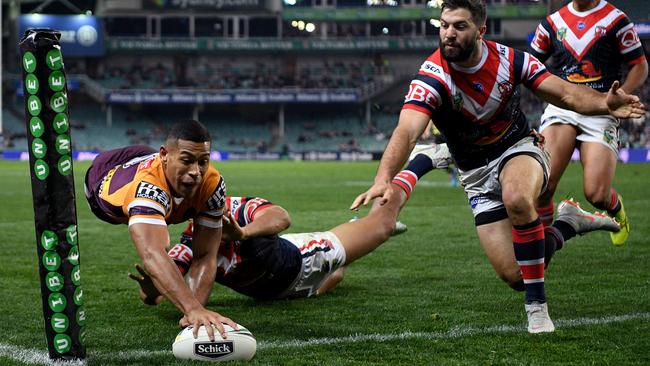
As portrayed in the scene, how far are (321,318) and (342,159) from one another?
46.0 meters

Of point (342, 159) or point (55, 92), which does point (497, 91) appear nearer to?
point (55, 92)

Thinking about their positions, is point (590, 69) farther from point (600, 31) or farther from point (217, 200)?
point (217, 200)

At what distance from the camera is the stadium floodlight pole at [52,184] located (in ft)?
13.6

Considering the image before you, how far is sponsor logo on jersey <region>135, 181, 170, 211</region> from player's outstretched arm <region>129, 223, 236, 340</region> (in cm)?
18

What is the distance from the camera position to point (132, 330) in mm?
5383

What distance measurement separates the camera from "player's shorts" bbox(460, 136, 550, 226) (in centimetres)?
589

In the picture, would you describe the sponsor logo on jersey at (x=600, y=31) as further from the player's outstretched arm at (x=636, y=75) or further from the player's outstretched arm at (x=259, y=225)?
the player's outstretched arm at (x=259, y=225)

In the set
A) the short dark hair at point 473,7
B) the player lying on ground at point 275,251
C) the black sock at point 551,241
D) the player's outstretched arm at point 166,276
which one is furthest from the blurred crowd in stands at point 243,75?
the player's outstretched arm at point 166,276

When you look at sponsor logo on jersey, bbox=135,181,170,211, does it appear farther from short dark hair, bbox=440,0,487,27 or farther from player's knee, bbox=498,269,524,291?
player's knee, bbox=498,269,524,291

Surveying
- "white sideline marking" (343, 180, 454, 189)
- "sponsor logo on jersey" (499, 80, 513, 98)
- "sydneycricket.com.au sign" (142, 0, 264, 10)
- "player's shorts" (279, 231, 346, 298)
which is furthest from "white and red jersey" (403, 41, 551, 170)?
"sydneycricket.com.au sign" (142, 0, 264, 10)

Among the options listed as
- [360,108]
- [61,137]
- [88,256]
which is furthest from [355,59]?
[61,137]

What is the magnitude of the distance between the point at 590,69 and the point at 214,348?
15.6 ft

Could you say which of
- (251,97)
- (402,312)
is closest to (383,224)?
(402,312)

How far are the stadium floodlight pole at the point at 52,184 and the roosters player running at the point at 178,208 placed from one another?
1.70ft
